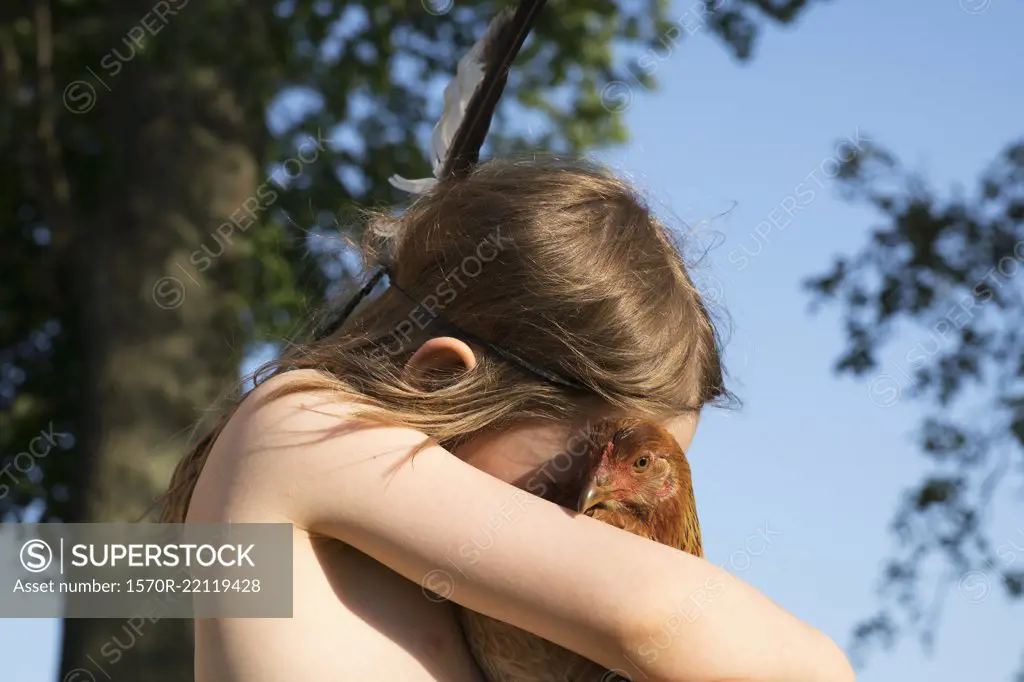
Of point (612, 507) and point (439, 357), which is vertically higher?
point (439, 357)

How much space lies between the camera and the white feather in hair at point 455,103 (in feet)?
8.31

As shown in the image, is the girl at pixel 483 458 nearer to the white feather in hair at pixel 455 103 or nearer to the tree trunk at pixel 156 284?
the white feather in hair at pixel 455 103

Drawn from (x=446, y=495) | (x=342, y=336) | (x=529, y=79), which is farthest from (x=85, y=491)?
(x=446, y=495)

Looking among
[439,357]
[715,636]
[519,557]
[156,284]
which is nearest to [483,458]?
[439,357]

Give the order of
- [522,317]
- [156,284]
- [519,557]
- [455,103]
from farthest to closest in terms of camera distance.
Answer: [156,284] < [455,103] < [522,317] < [519,557]

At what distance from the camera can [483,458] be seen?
1.82 m

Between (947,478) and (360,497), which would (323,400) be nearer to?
(360,497)

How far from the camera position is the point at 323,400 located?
170 centimetres

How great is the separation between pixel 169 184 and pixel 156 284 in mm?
665

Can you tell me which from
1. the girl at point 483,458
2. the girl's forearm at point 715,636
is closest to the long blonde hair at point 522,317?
the girl at point 483,458

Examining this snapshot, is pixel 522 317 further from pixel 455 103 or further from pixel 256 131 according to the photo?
pixel 256 131

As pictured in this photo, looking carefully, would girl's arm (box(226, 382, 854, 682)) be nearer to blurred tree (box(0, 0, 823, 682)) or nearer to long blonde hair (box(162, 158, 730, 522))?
long blonde hair (box(162, 158, 730, 522))

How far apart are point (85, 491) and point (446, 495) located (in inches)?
218

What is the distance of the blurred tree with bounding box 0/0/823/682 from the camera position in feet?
21.2
